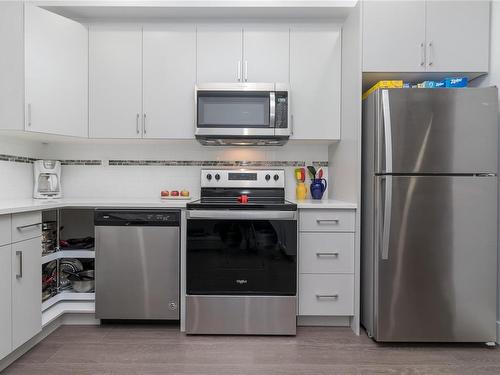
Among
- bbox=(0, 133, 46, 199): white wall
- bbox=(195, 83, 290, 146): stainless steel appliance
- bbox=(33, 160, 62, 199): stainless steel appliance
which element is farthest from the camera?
bbox=(33, 160, 62, 199): stainless steel appliance

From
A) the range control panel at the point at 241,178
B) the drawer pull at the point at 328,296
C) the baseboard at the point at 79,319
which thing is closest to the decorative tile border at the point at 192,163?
the range control panel at the point at 241,178

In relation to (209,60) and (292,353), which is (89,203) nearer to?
(209,60)

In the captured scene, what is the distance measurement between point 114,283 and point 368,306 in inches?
66.7

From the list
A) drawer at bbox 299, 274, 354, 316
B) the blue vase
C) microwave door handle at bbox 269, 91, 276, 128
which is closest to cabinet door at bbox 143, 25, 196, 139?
microwave door handle at bbox 269, 91, 276, 128

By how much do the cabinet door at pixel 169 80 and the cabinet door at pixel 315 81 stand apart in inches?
30.9

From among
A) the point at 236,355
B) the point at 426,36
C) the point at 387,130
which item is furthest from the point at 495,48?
the point at 236,355

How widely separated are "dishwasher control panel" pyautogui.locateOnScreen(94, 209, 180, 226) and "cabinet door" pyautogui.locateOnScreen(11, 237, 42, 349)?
390 millimetres

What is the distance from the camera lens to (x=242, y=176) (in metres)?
2.95

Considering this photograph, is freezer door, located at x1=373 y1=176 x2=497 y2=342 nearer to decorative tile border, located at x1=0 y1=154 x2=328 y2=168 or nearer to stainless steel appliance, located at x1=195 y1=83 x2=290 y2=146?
stainless steel appliance, located at x1=195 y1=83 x2=290 y2=146

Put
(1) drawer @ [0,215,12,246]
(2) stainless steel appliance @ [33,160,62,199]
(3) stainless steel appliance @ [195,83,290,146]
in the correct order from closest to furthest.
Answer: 1. (1) drawer @ [0,215,12,246]
2. (3) stainless steel appliance @ [195,83,290,146]
3. (2) stainless steel appliance @ [33,160,62,199]

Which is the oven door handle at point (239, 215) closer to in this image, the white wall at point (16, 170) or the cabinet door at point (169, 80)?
the cabinet door at point (169, 80)

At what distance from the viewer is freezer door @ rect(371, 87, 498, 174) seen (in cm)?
220

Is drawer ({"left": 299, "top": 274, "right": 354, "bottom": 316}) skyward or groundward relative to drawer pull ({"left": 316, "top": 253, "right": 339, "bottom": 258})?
groundward

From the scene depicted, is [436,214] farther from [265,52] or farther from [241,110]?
[265,52]
